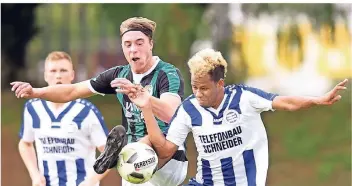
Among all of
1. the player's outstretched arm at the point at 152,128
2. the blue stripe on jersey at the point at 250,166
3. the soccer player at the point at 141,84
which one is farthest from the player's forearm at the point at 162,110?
the blue stripe on jersey at the point at 250,166

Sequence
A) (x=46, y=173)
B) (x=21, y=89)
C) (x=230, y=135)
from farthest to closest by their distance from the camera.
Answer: (x=46, y=173), (x=21, y=89), (x=230, y=135)

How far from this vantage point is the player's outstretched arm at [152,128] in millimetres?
7012

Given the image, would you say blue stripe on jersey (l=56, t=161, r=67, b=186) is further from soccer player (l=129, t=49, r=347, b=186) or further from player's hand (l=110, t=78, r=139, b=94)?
player's hand (l=110, t=78, r=139, b=94)

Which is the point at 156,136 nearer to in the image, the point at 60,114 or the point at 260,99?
the point at 260,99

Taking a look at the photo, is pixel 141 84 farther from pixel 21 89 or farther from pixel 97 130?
pixel 97 130

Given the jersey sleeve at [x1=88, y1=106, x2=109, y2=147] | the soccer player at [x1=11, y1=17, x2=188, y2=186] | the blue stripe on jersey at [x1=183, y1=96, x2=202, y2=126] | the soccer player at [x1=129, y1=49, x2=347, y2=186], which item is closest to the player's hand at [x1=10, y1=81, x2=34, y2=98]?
the soccer player at [x1=11, y1=17, x2=188, y2=186]

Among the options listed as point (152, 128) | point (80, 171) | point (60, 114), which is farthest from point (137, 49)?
point (80, 171)

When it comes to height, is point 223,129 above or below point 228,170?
above

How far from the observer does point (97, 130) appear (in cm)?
924

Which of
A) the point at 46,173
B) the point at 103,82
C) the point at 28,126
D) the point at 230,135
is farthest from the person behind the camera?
the point at 28,126

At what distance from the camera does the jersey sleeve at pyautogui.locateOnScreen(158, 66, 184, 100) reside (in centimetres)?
764

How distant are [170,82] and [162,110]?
1.34 feet

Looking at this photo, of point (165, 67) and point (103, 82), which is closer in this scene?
point (165, 67)

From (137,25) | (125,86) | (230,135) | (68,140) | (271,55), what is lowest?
(271,55)
